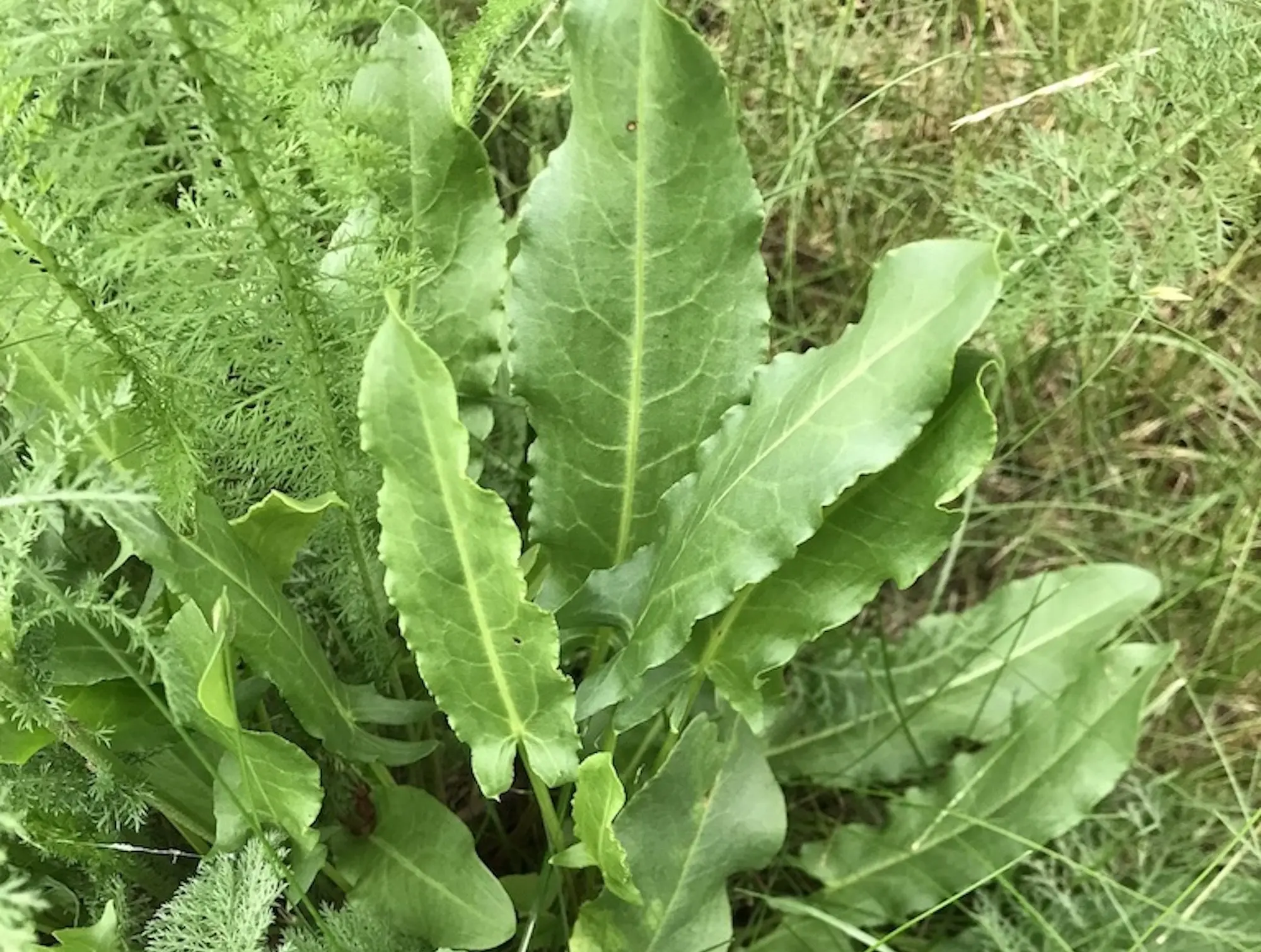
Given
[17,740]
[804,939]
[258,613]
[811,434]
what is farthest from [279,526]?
[804,939]

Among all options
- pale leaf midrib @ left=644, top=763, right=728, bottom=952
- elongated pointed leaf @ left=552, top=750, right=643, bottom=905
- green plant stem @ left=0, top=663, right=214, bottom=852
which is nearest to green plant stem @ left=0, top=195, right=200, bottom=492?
green plant stem @ left=0, top=663, right=214, bottom=852

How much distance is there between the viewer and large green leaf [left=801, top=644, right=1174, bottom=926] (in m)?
0.73

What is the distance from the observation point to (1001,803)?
2.47 ft

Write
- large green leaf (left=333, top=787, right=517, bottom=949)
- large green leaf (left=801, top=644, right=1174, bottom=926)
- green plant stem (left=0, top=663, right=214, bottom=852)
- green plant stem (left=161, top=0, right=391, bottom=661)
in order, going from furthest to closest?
large green leaf (left=801, top=644, right=1174, bottom=926)
large green leaf (left=333, top=787, right=517, bottom=949)
green plant stem (left=0, top=663, right=214, bottom=852)
green plant stem (left=161, top=0, right=391, bottom=661)

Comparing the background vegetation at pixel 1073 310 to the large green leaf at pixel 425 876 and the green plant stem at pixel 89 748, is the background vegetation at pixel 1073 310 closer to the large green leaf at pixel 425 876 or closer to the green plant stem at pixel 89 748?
the large green leaf at pixel 425 876

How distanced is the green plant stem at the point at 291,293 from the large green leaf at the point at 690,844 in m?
0.18

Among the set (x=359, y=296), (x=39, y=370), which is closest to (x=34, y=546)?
(x=39, y=370)

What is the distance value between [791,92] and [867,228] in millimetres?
115

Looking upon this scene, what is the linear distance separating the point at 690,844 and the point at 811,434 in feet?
0.85

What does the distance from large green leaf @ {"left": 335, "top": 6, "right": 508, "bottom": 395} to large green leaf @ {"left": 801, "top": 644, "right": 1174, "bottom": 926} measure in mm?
392

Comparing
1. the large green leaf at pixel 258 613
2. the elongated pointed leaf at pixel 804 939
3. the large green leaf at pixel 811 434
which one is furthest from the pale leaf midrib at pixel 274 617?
the elongated pointed leaf at pixel 804 939

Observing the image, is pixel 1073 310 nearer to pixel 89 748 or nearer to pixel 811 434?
pixel 811 434

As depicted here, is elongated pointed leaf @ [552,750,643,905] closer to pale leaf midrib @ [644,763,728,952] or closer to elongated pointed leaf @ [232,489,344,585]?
pale leaf midrib @ [644,763,728,952]

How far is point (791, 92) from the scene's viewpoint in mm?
867
